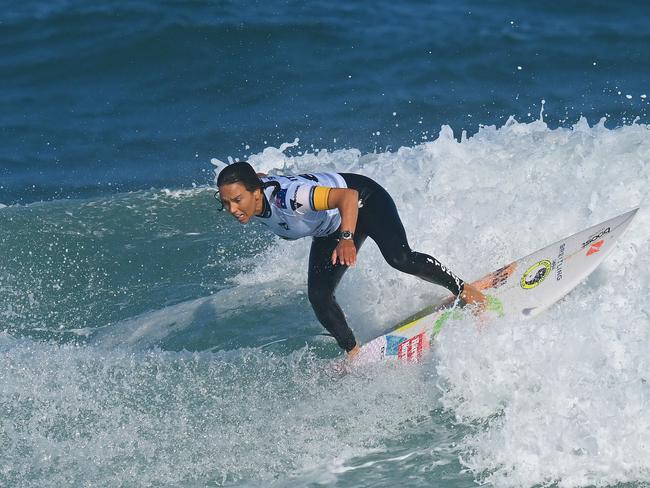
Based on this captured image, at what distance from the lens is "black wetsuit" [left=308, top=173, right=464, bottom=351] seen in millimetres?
6312

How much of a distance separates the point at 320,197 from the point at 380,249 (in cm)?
72

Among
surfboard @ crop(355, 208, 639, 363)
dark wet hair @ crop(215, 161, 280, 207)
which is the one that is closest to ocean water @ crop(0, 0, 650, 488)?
surfboard @ crop(355, 208, 639, 363)

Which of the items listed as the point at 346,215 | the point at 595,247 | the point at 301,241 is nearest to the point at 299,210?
the point at 346,215

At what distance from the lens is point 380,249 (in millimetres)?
6355

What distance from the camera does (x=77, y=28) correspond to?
48.1ft

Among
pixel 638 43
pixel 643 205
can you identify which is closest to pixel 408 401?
pixel 643 205

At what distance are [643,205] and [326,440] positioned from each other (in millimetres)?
3361

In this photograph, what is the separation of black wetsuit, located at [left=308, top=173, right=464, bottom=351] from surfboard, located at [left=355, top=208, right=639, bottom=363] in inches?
14.6

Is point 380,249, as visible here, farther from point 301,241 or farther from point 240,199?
point 301,241

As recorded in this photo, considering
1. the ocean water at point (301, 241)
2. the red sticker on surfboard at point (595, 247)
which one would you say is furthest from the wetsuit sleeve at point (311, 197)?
the red sticker on surfboard at point (595, 247)

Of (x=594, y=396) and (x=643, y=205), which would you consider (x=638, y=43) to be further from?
(x=594, y=396)

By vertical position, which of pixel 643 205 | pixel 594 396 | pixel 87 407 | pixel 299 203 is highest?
pixel 299 203

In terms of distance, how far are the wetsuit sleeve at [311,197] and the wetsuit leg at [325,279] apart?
0.54 m

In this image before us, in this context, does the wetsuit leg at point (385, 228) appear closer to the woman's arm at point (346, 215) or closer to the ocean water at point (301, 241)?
the woman's arm at point (346, 215)
